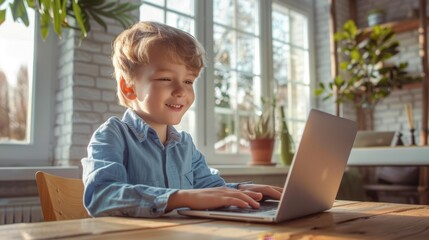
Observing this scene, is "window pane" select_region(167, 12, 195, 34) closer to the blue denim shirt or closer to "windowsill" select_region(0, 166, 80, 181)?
"windowsill" select_region(0, 166, 80, 181)

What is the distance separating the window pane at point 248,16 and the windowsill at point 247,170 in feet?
4.23

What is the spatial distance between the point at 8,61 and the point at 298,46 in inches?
111

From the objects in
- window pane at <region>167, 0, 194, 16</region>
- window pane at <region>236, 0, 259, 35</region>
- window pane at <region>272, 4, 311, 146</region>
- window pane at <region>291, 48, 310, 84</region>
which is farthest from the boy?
window pane at <region>291, 48, 310, 84</region>

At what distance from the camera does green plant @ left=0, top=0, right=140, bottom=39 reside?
5.94 ft

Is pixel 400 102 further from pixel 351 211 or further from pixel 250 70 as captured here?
pixel 351 211

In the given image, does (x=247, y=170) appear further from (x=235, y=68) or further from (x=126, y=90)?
(x=126, y=90)

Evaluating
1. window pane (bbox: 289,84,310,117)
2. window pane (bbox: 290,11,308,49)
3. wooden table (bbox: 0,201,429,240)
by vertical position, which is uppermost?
window pane (bbox: 290,11,308,49)

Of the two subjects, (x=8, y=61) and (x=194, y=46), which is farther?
(x=8, y=61)

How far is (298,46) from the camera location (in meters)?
4.39

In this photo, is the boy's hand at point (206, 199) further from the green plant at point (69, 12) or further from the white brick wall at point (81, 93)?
the white brick wall at point (81, 93)

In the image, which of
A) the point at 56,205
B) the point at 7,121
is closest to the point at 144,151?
the point at 56,205

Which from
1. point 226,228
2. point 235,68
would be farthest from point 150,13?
point 226,228

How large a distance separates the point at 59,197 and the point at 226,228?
22.5 inches

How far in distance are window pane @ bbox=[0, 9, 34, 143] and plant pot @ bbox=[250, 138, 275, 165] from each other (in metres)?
1.58
